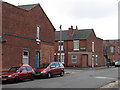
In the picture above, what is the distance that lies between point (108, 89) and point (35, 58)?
1628 cm

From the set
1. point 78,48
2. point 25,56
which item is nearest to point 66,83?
point 25,56

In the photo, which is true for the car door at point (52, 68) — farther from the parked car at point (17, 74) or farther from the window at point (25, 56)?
the window at point (25, 56)

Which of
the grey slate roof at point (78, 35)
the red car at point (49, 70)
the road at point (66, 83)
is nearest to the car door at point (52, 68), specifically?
the red car at point (49, 70)

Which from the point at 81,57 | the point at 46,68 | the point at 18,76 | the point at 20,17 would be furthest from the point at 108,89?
the point at 81,57

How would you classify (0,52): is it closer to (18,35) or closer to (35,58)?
(18,35)

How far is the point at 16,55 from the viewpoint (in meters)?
23.5

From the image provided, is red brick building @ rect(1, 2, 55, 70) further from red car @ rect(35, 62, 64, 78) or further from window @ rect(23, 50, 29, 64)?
red car @ rect(35, 62, 64, 78)

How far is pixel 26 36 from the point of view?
2539 cm

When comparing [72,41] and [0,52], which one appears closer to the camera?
[0,52]

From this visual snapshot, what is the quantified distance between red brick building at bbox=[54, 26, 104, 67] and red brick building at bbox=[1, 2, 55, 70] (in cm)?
1336

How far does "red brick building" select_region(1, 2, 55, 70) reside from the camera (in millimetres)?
21953

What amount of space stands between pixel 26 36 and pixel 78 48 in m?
20.7

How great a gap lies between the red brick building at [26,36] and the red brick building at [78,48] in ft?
43.8

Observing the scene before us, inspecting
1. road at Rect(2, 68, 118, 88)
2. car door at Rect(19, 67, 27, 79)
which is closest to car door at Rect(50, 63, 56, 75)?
road at Rect(2, 68, 118, 88)
